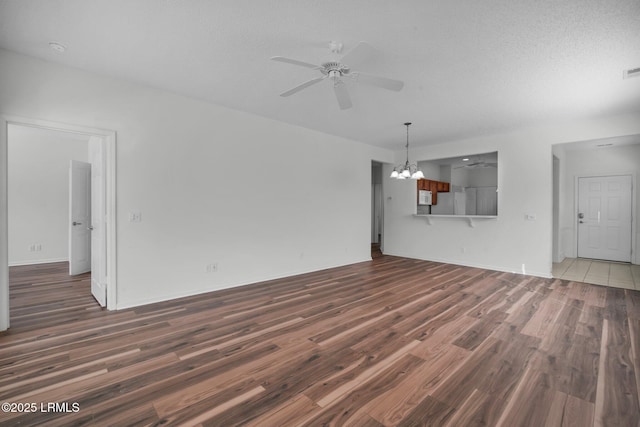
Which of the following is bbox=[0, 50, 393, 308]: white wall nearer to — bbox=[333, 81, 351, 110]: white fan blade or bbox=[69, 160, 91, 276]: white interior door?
bbox=[333, 81, 351, 110]: white fan blade

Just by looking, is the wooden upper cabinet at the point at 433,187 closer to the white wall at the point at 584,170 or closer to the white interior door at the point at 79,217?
the white wall at the point at 584,170

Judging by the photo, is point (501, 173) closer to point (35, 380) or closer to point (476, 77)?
point (476, 77)

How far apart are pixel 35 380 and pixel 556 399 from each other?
363 centimetres

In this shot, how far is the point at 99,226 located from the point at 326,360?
3331 mm

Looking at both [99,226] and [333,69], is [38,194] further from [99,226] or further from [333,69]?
[333,69]

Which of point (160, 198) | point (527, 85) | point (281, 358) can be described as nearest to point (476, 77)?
point (527, 85)

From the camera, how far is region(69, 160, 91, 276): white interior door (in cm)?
521

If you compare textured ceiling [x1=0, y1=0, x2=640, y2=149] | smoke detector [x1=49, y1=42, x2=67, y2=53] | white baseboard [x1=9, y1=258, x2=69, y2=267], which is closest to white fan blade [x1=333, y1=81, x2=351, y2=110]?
textured ceiling [x1=0, y1=0, x2=640, y2=149]

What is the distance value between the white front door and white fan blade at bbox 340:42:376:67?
299 inches

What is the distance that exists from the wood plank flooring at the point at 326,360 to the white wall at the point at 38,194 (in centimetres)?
289

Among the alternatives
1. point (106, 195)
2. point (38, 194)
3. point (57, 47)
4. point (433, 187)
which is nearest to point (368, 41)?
point (57, 47)

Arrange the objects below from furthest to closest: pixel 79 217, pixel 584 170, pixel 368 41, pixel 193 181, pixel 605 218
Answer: pixel 584 170
pixel 605 218
pixel 79 217
pixel 193 181
pixel 368 41

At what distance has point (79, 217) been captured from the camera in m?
5.41

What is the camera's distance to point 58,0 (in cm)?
215
